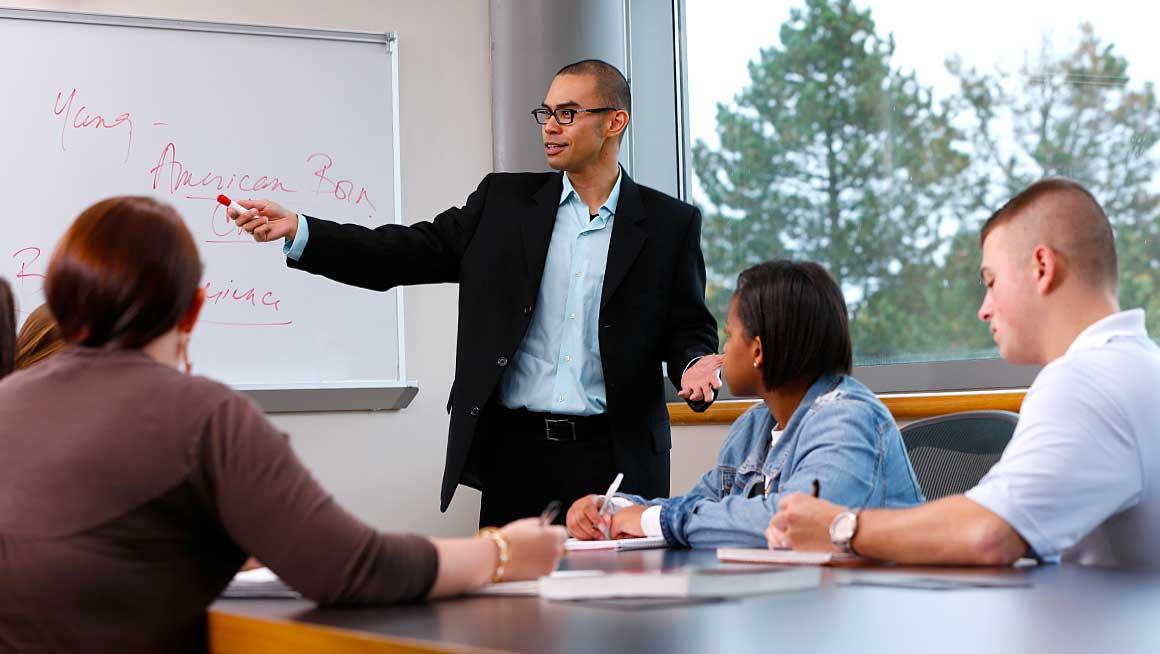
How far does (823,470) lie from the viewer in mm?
1859

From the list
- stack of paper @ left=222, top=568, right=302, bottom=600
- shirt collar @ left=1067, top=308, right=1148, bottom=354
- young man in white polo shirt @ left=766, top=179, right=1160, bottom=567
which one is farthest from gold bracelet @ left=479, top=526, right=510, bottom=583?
shirt collar @ left=1067, top=308, right=1148, bottom=354

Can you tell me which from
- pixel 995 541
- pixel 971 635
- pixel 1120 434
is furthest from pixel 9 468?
pixel 1120 434

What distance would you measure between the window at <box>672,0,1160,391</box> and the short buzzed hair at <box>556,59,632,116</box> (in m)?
0.93

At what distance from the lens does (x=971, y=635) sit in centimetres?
95

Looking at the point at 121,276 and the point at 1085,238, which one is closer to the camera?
the point at 121,276

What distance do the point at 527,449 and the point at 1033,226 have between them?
1386 millimetres

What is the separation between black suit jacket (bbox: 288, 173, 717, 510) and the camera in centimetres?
275

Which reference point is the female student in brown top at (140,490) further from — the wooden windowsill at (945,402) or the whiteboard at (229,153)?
the whiteboard at (229,153)

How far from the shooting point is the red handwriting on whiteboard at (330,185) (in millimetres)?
3685

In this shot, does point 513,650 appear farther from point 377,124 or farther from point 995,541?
point 377,124

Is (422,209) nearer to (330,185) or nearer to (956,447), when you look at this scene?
(330,185)

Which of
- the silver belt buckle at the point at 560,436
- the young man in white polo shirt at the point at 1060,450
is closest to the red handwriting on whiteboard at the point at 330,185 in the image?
the silver belt buckle at the point at 560,436

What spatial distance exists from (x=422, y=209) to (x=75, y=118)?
1.01m

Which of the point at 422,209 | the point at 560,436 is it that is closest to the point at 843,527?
the point at 560,436
